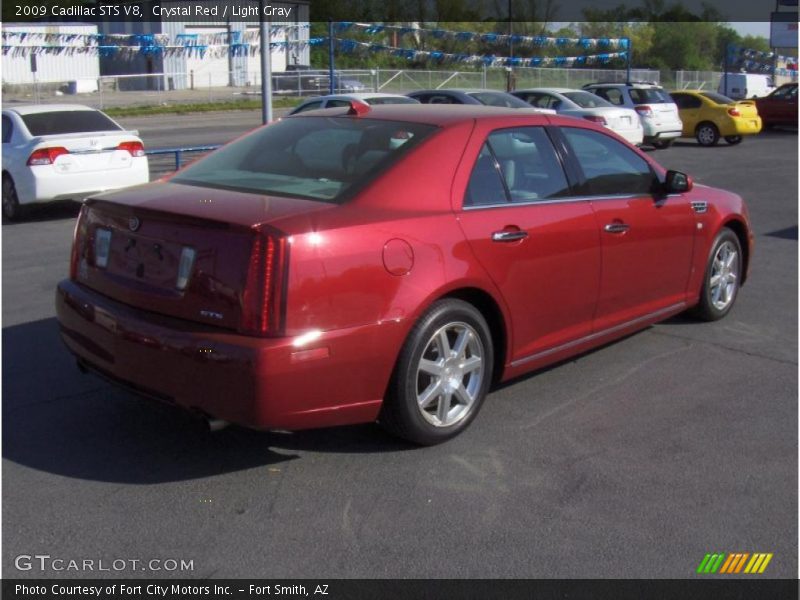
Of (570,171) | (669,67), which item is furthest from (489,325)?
(669,67)

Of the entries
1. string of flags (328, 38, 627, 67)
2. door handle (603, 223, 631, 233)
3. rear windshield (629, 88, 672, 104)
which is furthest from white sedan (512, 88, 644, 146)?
string of flags (328, 38, 627, 67)

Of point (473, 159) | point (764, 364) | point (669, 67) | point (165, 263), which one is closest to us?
point (165, 263)

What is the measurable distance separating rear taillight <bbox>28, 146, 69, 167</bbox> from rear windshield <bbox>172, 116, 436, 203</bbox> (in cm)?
696

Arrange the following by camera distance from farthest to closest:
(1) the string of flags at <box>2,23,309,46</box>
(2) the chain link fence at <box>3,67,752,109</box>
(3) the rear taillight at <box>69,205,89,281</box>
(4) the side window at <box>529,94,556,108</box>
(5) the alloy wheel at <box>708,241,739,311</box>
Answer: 1. (2) the chain link fence at <box>3,67,752,109</box>
2. (1) the string of flags at <box>2,23,309,46</box>
3. (4) the side window at <box>529,94,556,108</box>
4. (5) the alloy wheel at <box>708,241,739,311</box>
5. (3) the rear taillight at <box>69,205,89,281</box>

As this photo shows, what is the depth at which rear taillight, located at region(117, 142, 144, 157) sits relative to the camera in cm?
1229

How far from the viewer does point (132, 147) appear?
488 inches

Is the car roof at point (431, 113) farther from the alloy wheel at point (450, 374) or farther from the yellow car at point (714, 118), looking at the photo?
the yellow car at point (714, 118)

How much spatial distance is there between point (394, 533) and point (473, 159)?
2.01 m

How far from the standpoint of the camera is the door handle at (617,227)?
5.54 m

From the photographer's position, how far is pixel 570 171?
18.0ft

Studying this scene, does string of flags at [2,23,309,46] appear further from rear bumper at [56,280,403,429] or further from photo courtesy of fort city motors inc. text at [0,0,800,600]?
rear bumper at [56,280,403,429]

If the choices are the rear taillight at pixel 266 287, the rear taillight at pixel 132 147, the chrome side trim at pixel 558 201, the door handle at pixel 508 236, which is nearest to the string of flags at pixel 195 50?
the rear taillight at pixel 132 147

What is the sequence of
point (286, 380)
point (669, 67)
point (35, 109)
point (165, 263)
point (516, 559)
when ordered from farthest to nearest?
1. point (669, 67)
2. point (35, 109)
3. point (165, 263)
4. point (286, 380)
5. point (516, 559)

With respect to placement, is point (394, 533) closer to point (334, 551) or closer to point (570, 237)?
point (334, 551)
